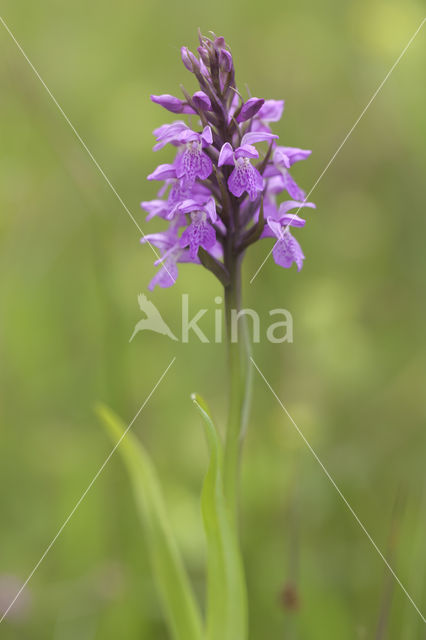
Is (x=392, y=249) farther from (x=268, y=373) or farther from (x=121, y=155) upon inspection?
(x=121, y=155)

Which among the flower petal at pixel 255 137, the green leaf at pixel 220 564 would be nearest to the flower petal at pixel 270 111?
the flower petal at pixel 255 137

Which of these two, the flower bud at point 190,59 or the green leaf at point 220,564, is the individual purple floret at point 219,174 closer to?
the flower bud at point 190,59

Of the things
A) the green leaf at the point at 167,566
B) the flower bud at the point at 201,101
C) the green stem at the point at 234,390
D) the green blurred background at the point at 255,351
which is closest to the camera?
the flower bud at the point at 201,101

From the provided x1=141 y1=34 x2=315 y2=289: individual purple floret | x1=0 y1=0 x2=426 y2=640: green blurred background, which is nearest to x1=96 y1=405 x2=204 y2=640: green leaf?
x1=0 y1=0 x2=426 y2=640: green blurred background

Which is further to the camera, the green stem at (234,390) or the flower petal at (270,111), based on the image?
the flower petal at (270,111)

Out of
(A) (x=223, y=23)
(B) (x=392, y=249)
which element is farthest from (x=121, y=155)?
(B) (x=392, y=249)

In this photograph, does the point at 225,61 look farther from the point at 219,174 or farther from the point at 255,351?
the point at 255,351

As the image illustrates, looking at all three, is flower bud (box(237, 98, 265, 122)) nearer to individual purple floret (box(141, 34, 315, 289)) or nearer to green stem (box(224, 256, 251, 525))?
individual purple floret (box(141, 34, 315, 289))
